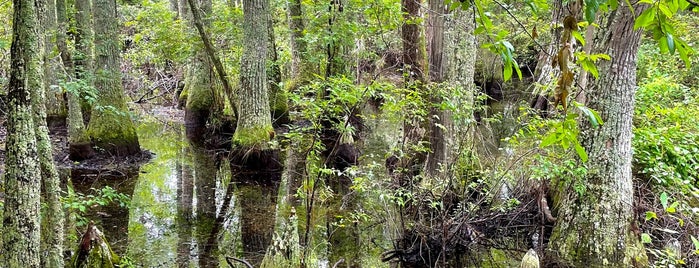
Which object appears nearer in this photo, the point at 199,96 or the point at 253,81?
the point at 253,81

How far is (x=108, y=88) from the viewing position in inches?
369

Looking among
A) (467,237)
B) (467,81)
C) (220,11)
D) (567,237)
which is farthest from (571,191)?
(220,11)

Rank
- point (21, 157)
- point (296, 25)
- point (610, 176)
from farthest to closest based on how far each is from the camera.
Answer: point (296, 25) → point (610, 176) → point (21, 157)

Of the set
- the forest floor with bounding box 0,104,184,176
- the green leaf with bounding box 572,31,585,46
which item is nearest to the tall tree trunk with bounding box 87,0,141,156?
the forest floor with bounding box 0,104,184,176

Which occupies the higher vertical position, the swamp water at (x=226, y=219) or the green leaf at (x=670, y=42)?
the green leaf at (x=670, y=42)

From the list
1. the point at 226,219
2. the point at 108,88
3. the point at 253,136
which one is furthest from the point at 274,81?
the point at 226,219

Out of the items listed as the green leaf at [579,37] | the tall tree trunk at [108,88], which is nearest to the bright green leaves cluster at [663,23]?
the green leaf at [579,37]

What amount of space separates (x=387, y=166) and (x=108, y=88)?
563cm

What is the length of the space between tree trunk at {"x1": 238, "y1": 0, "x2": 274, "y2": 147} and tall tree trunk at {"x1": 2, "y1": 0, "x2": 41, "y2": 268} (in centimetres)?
632

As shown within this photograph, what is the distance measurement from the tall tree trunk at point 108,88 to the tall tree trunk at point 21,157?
6309 mm

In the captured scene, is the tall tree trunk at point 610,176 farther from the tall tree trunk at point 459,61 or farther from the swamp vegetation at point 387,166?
the tall tree trunk at point 459,61

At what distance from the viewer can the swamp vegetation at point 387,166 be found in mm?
3242

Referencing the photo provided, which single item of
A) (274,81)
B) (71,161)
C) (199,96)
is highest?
(274,81)

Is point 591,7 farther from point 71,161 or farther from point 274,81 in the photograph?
point 274,81
